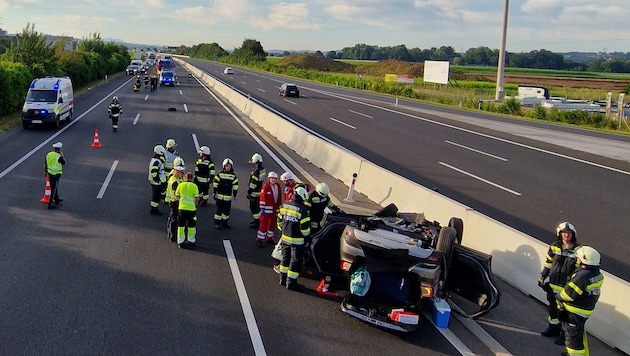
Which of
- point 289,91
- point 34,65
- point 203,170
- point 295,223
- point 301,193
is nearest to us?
point 295,223

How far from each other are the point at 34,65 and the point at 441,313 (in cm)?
3744

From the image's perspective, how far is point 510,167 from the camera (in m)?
19.4

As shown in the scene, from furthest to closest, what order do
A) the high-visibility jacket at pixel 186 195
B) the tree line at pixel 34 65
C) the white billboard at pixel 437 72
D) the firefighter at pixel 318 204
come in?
the white billboard at pixel 437 72 → the tree line at pixel 34 65 → the high-visibility jacket at pixel 186 195 → the firefighter at pixel 318 204

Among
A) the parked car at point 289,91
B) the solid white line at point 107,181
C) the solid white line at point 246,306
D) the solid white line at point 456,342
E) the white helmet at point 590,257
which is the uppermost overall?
the parked car at point 289,91

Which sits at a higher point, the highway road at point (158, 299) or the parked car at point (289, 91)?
the parked car at point (289, 91)

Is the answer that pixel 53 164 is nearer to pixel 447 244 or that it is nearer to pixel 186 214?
pixel 186 214

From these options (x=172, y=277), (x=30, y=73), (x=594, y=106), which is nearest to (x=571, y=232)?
(x=172, y=277)

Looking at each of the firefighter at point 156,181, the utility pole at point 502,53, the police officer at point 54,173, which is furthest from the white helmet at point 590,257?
the utility pole at point 502,53

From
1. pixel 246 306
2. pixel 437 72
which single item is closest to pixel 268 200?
pixel 246 306

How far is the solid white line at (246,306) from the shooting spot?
263 inches

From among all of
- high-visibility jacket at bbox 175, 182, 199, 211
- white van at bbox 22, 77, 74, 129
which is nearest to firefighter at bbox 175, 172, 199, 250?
high-visibility jacket at bbox 175, 182, 199, 211

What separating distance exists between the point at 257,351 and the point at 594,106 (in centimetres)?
4615

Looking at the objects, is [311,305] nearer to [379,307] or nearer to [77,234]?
[379,307]

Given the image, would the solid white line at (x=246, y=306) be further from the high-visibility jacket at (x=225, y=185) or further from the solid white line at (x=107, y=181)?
the solid white line at (x=107, y=181)
